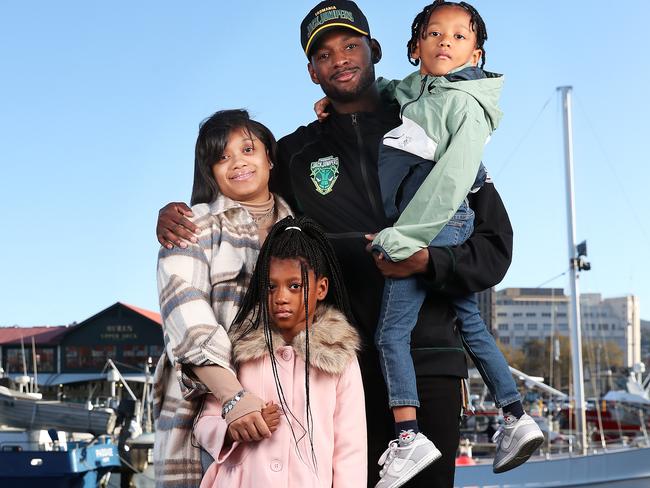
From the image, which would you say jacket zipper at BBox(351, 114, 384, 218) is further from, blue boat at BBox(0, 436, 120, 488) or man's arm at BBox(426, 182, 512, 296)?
blue boat at BBox(0, 436, 120, 488)

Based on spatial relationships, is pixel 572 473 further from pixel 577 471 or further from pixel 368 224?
pixel 368 224

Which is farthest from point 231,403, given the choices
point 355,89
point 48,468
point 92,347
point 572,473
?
point 92,347

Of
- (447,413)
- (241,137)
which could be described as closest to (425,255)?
(447,413)

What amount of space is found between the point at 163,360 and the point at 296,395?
629mm

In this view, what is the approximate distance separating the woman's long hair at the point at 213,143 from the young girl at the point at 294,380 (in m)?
0.44

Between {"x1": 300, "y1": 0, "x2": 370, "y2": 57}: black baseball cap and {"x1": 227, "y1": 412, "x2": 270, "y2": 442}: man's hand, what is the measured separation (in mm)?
1652

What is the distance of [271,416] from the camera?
3.27m

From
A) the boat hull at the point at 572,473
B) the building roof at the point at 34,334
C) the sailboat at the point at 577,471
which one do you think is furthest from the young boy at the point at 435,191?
the building roof at the point at 34,334

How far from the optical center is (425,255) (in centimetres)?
354

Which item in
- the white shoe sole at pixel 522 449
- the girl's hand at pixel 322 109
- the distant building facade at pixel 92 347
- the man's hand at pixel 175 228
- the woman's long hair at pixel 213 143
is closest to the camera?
the man's hand at pixel 175 228

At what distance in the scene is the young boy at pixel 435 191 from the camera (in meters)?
3.54

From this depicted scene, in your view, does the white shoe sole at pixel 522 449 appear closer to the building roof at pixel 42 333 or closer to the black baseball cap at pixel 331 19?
the black baseball cap at pixel 331 19

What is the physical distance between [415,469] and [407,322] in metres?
0.56

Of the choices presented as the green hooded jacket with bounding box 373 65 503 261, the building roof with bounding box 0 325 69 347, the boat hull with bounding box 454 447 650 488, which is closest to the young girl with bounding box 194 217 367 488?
the green hooded jacket with bounding box 373 65 503 261
